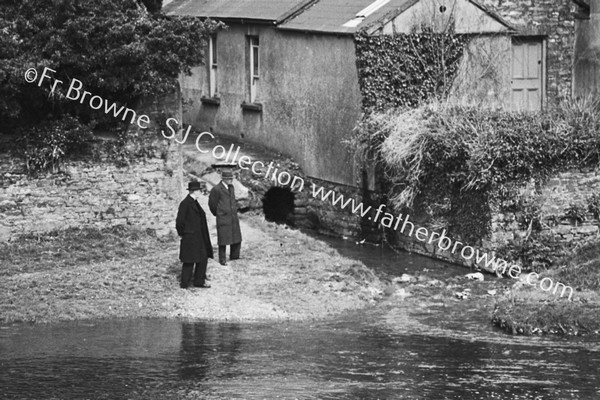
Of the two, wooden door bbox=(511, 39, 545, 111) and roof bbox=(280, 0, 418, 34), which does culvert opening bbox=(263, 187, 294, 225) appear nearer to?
roof bbox=(280, 0, 418, 34)

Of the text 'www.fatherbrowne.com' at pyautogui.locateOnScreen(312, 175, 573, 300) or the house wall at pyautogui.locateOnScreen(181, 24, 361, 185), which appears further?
the house wall at pyautogui.locateOnScreen(181, 24, 361, 185)

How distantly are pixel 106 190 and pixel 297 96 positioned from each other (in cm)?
773

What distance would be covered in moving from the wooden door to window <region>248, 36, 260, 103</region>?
6.33m

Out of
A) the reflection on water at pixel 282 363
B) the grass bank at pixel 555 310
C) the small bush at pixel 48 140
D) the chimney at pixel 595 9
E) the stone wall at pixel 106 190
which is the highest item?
the chimney at pixel 595 9

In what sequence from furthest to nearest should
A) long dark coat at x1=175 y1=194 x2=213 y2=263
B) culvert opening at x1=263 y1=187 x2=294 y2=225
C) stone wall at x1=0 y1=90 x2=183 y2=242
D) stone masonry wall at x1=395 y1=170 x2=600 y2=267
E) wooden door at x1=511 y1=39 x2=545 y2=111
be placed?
1. wooden door at x1=511 y1=39 x2=545 y2=111
2. culvert opening at x1=263 y1=187 x2=294 y2=225
3. stone masonry wall at x1=395 y1=170 x2=600 y2=267
4. stone wall at x1=0 y1=90 x2=183 y2=242
5. long dark coat at x1=175 y1=194 x2=213 y2=263

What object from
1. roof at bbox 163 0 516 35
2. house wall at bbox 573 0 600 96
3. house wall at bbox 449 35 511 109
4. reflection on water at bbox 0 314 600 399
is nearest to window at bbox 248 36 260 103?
roof at bbox 163 0 516 35

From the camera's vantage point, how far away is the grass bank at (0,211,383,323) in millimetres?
19906

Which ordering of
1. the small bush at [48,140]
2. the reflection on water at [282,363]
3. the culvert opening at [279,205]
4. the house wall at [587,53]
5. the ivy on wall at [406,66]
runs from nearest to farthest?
the reflection on water at [282,363], the small bush at [48,140], the ivy on wall at [406,66], the culvert opening at [279,205], the house wall at [587,53]

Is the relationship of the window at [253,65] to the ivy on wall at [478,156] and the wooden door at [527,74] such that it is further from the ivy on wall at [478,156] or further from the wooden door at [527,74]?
the ivy on wall at [478,156]

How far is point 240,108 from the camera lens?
33219mm

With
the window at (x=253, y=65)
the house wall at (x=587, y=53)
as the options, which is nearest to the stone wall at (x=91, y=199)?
the window at (x=253, y=65)

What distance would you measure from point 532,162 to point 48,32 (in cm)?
904

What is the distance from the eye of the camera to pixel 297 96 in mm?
30094

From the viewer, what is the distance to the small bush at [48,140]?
2278cm
